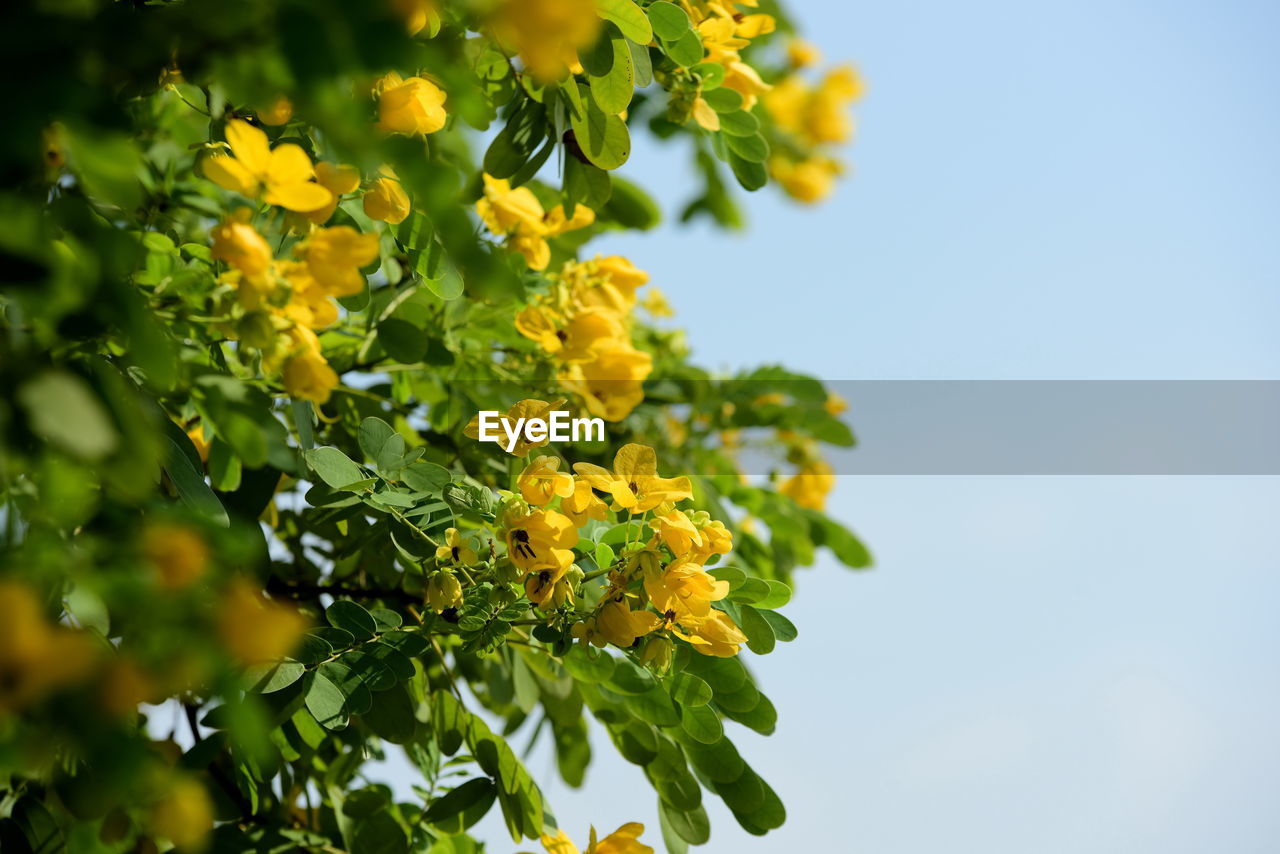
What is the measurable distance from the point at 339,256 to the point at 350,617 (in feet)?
1.80

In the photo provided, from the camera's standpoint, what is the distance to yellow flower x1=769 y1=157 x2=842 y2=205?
388 centimetres

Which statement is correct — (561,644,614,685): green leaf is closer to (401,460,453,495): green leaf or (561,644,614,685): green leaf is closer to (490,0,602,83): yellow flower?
(401,460,453,495): green leaf

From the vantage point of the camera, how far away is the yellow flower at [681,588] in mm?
1040

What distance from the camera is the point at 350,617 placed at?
48.5 inches

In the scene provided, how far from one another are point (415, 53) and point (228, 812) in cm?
119

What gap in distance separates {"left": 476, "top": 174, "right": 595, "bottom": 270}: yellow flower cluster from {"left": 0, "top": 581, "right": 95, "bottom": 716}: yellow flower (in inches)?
43.7

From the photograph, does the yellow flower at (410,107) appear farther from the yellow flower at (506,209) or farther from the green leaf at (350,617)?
the green leaf at (350,617)

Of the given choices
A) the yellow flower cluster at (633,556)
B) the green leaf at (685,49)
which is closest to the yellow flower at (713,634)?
the yellow flower cluster at (633,556)

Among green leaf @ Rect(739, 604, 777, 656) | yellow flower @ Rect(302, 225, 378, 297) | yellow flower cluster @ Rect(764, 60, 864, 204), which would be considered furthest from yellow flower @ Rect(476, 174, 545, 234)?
yellow flower cluster @ Rect(764, 60, 864, 204)

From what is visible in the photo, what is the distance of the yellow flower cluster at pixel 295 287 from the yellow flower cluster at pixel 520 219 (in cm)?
73

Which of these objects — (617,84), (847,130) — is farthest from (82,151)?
(847,130)

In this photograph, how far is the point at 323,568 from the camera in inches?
68.3

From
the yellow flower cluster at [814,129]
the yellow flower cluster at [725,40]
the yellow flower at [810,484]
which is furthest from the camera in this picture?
the yellow flower cluster at [814,129]

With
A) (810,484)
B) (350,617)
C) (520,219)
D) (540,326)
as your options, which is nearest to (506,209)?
(520,219)
